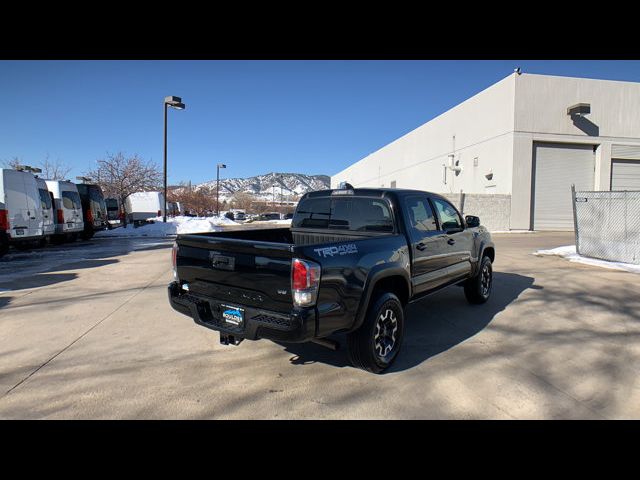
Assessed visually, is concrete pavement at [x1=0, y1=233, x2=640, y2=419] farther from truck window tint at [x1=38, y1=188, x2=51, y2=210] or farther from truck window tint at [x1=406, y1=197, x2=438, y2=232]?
truck window tint at [x1=38, y1=188, x2=51, y2=210]

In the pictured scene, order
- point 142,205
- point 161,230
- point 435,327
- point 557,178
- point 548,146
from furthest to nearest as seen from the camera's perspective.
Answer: point 142,205 → point 557,178 → point 161,230 → point 548,146 → point 435,327

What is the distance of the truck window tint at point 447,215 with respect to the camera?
5.33 meters

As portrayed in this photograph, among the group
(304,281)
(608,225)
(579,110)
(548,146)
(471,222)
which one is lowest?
(304,281)

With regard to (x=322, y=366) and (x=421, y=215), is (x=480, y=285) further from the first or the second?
(x=322, y=366)

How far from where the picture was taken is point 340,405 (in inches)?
126

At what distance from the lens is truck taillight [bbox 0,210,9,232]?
11.9m

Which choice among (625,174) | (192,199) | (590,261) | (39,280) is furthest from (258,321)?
(192,199)

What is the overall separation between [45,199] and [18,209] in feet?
7.12

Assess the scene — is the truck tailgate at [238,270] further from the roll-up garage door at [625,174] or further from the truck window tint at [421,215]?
the roll-up garage door at [625,174]

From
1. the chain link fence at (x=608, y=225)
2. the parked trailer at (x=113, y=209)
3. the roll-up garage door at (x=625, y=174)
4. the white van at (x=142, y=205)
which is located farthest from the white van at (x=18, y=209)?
the roll-up garage door at (x=625, y=174)

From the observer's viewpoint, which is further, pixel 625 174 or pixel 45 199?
pixel 625 174

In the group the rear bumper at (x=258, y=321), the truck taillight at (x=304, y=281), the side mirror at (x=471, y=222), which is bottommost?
the rear bumper at (x=258, y=321)

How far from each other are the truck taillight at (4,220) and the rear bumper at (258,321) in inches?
454

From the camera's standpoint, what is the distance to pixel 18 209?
12844 millimetres
